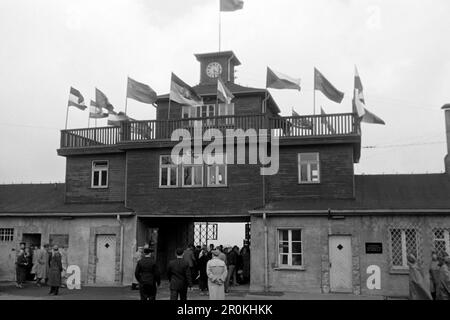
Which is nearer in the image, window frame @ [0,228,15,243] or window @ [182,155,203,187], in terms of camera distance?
window @ [182,155,203,187]

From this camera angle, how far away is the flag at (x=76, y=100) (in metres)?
28.9

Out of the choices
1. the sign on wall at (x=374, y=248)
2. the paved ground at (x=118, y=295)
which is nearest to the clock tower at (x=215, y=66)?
the paved ground at (x=118, y=295)

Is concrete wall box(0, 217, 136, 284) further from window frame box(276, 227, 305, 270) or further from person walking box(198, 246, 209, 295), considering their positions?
window frame box(276, 227, 305, 270)

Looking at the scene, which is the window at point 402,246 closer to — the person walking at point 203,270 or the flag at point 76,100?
the person walking at point 203,270

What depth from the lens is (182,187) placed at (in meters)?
25.6

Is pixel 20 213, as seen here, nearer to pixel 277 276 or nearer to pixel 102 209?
pixel 102 209

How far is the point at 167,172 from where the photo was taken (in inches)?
1025

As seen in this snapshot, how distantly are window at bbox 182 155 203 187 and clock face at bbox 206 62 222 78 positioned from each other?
644 cm

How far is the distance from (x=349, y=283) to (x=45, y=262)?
12.4 meters

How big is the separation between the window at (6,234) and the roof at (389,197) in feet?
40.1

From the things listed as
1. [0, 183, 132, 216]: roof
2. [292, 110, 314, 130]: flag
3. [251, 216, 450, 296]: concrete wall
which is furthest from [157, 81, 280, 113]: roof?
[251, 216, 450, 296]: concrete wall

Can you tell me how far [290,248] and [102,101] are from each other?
40.1 ft

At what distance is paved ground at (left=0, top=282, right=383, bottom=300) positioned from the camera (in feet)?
66.8
